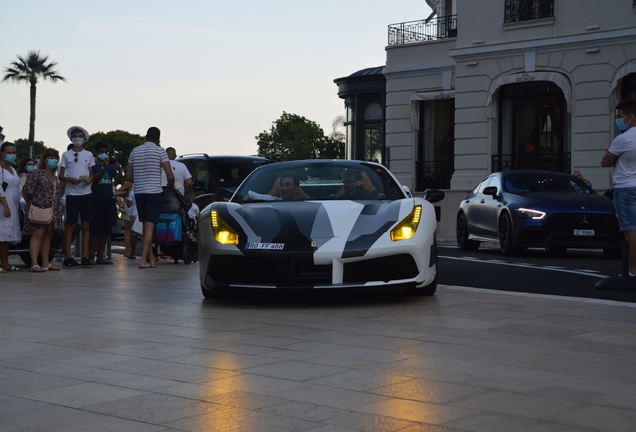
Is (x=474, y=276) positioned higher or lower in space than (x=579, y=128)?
lower

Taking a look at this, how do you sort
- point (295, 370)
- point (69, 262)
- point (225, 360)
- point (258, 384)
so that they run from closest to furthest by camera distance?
point (258, 384) < point (295, 370) < point (225, 360) < point (69, 262)

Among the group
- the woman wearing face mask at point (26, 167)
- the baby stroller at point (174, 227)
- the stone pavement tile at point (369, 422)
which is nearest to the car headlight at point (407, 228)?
the stone pavement tile at point (369, 422)

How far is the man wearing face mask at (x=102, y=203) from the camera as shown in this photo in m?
15.1

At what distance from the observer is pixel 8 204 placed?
1352 centimetres

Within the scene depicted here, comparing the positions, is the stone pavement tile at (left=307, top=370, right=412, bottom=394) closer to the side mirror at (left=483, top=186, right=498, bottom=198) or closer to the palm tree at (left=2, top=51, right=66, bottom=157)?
the side mirror at (left=483, top=186, right=498, bottom=198)

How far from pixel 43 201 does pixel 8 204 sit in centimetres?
45

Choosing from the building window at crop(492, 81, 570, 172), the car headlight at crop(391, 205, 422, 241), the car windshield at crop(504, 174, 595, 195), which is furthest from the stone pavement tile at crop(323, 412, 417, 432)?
the building window at crop(492, 81, 570, 172)

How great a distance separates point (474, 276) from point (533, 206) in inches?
163

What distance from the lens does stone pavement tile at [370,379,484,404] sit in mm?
5086

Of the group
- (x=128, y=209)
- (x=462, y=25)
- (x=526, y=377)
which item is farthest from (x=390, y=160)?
(x=526, y=377)

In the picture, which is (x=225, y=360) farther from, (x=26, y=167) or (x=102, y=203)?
(x=26, y=167)

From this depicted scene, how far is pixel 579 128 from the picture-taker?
2727cm

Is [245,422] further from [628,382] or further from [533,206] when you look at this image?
[533,206]

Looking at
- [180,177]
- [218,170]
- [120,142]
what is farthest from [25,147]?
[180,177]
